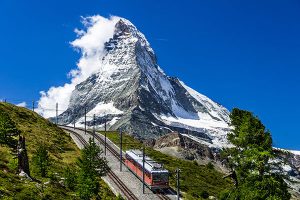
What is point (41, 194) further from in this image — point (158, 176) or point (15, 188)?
point (158, 176)

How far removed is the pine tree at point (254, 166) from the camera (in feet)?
127

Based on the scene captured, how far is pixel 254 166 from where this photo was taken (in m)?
41.0

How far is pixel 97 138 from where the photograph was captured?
13912cm

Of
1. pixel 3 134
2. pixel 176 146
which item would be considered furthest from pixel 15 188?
pixel 176 146

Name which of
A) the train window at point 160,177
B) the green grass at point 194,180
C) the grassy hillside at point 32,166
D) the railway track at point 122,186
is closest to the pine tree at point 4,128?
the grassy hillside at point 32,166

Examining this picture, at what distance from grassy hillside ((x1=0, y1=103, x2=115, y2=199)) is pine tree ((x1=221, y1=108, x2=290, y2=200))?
17.2 metres

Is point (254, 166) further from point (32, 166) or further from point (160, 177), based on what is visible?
point (160, 177)

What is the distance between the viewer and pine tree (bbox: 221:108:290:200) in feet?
127

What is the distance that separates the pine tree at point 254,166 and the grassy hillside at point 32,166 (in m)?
17.2

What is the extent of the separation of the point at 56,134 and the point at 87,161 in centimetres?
7031

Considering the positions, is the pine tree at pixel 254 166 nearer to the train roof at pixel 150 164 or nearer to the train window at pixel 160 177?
the train window at pixel 160 177

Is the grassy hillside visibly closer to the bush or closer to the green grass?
the green grass

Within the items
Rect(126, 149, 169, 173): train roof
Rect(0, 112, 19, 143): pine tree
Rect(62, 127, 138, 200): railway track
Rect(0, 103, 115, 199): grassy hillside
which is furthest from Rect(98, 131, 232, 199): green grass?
Rect(0, 112, 19, 143): pine tree

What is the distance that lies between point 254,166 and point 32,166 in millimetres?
31332
